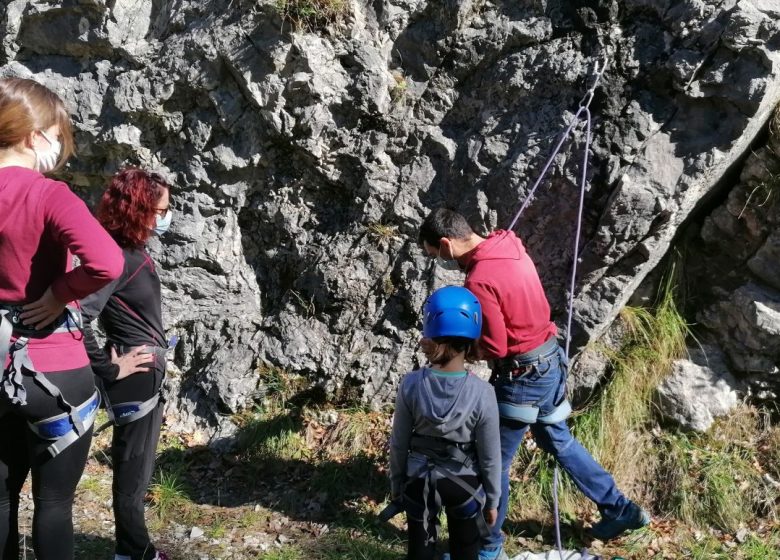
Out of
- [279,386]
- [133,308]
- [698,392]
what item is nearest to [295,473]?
[279,386]

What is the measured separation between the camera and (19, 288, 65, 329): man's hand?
2641 mm

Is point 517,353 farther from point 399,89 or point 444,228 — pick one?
point 399,89

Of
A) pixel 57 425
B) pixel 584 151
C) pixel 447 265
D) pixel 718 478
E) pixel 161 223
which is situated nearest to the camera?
pixel 57 425

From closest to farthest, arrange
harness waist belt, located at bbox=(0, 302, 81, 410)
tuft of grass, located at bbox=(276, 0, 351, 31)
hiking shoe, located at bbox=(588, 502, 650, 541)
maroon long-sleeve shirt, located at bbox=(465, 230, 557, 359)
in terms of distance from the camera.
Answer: harness waist belt, located at bbox=(0, 302, 81, 410), maroon long-sleeve shirt, located at bbox=(465, 230, 557, 359), hiking shoe, located at bbox=(588, 502, 650, 541), tuft of grass, located at bbox=(276, 0, 351, 31)

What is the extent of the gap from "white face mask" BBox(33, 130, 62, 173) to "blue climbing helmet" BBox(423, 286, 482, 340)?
1820mm

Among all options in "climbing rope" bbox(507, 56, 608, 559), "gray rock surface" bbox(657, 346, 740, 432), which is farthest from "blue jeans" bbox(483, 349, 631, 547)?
"gray rock surface" bbox(657, 346, 740, 432)

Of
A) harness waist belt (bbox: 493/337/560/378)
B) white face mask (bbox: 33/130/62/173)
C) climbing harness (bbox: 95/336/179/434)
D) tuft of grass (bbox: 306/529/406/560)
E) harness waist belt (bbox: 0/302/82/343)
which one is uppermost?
white face mask (bbox: 33/130/62/173)

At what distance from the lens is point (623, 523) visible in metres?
4.03

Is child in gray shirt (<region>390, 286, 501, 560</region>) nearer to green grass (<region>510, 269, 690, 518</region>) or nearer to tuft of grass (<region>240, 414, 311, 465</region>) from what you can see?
green grass (<region>510, 269, 690, 518</region>)

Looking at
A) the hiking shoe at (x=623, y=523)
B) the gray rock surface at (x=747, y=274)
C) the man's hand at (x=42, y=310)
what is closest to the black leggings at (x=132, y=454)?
the man's hand at (x=42, y=310)

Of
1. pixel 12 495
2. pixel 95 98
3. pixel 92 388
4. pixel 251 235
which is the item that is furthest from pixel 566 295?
pixel 95 98

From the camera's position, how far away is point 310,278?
5664 mm

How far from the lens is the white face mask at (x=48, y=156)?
2681 mm

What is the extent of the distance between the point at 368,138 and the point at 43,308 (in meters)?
3.37
